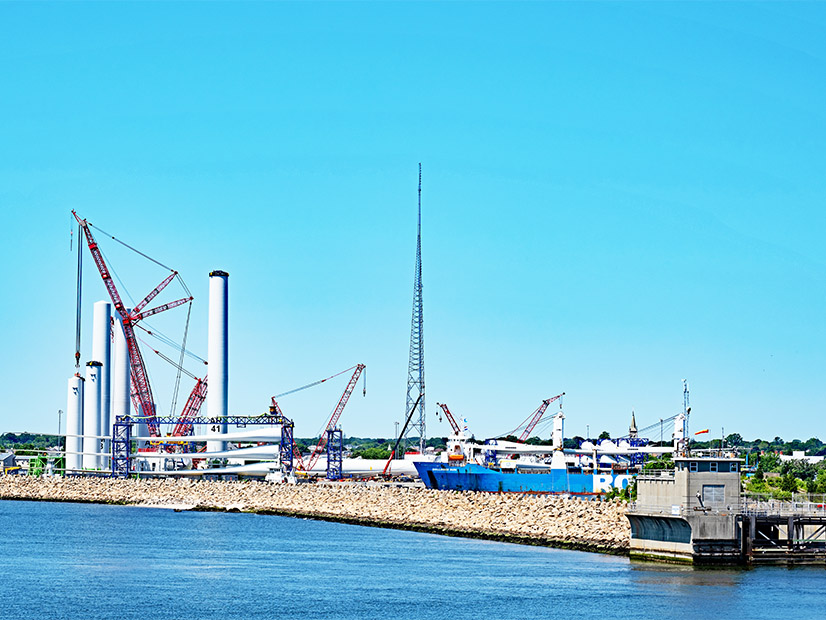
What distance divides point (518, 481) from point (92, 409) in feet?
212

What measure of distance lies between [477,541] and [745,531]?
22.8 metres

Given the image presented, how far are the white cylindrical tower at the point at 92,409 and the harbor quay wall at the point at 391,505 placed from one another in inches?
346

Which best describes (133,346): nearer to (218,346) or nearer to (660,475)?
(218,346)

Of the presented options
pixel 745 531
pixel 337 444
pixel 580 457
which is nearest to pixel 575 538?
pixel 745 531

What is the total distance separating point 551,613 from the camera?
1791 inches

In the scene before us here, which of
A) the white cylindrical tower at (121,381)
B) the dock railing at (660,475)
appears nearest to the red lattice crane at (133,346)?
the white cylindrical tower at (121,381)

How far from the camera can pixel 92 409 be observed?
156750mm

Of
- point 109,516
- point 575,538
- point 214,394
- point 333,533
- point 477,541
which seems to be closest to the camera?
point 575,538

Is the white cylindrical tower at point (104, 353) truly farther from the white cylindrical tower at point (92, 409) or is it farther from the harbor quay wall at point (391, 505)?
the harbor quay wall at point (391, 505)

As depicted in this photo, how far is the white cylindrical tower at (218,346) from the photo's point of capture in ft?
480

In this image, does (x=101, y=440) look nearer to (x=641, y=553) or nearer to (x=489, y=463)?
(x=489, y=463)

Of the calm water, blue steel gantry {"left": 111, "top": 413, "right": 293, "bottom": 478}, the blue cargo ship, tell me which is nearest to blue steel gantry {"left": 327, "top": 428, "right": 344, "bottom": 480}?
blue steel gantry {"left": 111, "top": 413, "right": 293, "bottom": 478}

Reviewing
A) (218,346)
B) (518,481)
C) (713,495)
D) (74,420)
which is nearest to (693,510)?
(713,495)

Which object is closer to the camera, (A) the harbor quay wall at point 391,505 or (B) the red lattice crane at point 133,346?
(A) the harbor quay wall at point 391,505
